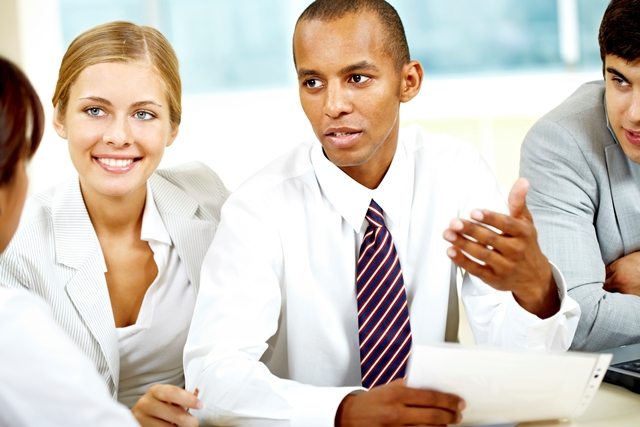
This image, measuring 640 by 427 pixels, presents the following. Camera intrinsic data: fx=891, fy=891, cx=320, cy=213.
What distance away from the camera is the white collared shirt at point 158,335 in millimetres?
1879

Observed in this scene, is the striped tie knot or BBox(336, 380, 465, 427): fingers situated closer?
BBox(336, 380, 465, 427): fingers

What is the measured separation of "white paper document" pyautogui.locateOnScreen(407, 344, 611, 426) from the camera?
127 cm

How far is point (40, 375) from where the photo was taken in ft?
3.42

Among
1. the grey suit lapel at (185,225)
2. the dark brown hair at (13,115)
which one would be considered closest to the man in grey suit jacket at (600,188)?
the grey suit lapel at (185,225)

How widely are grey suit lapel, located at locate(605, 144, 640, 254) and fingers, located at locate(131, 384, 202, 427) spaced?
3.66 feet

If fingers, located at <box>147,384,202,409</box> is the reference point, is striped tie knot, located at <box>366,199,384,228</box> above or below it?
above

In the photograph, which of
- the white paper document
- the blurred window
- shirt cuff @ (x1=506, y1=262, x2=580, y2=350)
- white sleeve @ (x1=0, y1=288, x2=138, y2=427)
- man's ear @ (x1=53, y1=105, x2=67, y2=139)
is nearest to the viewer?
white sleeve @ (x1=0, y1=288, x2=138, y2=427)

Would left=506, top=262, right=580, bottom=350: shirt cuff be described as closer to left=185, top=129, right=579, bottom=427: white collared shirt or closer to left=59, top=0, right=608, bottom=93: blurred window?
left=185, top=129, right=579, bottom=427: white collared shirt

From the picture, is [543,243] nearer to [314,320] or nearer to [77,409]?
[314,320]

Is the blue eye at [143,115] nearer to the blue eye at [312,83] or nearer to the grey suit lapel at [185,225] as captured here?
the grey suit lapel at [185,225]

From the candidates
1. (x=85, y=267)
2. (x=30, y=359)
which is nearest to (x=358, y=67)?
(x=85, y=267)

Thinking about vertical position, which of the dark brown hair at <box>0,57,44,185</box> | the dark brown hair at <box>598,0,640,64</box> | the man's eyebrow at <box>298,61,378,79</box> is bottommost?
the dark brown hair at <box>0,57,44,185</box>

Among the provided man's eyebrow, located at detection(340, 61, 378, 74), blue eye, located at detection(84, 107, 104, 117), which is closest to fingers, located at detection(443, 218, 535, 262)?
man's eyebrow, located at detection(340, 61, 378, 74)

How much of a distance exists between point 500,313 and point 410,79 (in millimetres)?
538
